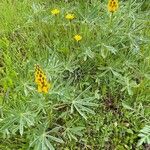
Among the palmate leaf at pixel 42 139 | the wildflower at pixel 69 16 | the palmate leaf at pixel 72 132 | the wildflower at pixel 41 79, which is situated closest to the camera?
the wildflower at pixel 41 79

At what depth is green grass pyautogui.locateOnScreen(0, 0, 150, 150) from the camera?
92.1 inches

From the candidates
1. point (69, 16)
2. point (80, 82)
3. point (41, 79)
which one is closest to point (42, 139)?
point (41, 79)

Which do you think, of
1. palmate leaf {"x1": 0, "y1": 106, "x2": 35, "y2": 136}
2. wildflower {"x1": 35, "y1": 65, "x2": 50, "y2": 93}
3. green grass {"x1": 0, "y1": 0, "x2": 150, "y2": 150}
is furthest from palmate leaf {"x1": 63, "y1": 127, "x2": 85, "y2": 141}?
wildflower {"x1": 35, "y1": 65, "x2": 50, "y2": 93}

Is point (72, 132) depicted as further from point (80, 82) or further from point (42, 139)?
point (80, 82)

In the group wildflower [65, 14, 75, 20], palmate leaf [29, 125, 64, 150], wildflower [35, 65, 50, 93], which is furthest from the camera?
wildflower [65, 14, 75, 20]

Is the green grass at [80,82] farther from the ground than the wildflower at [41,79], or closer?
closer

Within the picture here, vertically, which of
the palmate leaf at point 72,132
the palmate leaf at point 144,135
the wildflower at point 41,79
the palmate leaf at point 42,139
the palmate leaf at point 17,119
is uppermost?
the wildflower at point 41,79

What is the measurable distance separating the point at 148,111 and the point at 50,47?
2.51ft

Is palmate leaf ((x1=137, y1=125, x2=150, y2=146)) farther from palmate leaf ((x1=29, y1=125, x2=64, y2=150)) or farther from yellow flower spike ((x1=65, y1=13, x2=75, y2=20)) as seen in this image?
yellow flower spike ((x1=65, y1=13, x2=75, y2=20))

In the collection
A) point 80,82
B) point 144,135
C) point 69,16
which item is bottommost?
point 144,135

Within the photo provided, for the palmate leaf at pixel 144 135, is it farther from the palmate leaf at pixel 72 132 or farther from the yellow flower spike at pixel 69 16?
the yellow flower spike at pixel 69 16

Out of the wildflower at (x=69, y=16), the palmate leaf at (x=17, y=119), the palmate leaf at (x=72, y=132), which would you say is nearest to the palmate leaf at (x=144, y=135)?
the palmate leaf at (x=72, y=132)

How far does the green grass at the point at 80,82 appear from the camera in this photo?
2.34 metres

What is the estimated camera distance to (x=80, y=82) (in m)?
2.59
